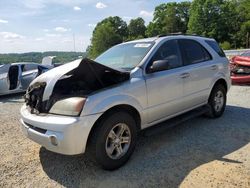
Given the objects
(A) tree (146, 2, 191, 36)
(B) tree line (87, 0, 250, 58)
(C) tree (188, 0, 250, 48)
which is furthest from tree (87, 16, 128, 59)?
(C) tree (188, 0, 250, 48)

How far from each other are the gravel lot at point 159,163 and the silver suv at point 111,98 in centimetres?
33

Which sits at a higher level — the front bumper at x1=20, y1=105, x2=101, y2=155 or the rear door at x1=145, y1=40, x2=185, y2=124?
the rear door at x1=145, y1=40, x2=185, y2=124

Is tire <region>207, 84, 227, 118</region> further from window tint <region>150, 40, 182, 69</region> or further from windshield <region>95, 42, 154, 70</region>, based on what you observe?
windshield <region>95, 42, 154, 70</region>

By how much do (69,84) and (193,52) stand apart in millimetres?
2699

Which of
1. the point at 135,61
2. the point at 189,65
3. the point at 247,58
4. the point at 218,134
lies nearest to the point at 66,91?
the point at 135,61

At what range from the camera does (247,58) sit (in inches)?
395

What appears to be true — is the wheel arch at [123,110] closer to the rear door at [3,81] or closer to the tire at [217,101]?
the tire at [217,101]

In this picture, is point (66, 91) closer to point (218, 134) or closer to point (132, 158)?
point (132, 158)

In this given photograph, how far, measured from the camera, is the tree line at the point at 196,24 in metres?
57.9

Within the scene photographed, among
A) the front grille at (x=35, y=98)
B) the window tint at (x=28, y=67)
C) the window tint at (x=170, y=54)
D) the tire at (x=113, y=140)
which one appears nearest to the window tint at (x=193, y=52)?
the window tint at (x=170, y=54)

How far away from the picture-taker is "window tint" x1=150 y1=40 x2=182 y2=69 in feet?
16.1

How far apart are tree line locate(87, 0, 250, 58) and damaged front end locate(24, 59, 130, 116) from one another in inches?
1413

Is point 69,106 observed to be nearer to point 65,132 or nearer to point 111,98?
point 65,132

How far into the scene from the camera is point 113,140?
4.05m
